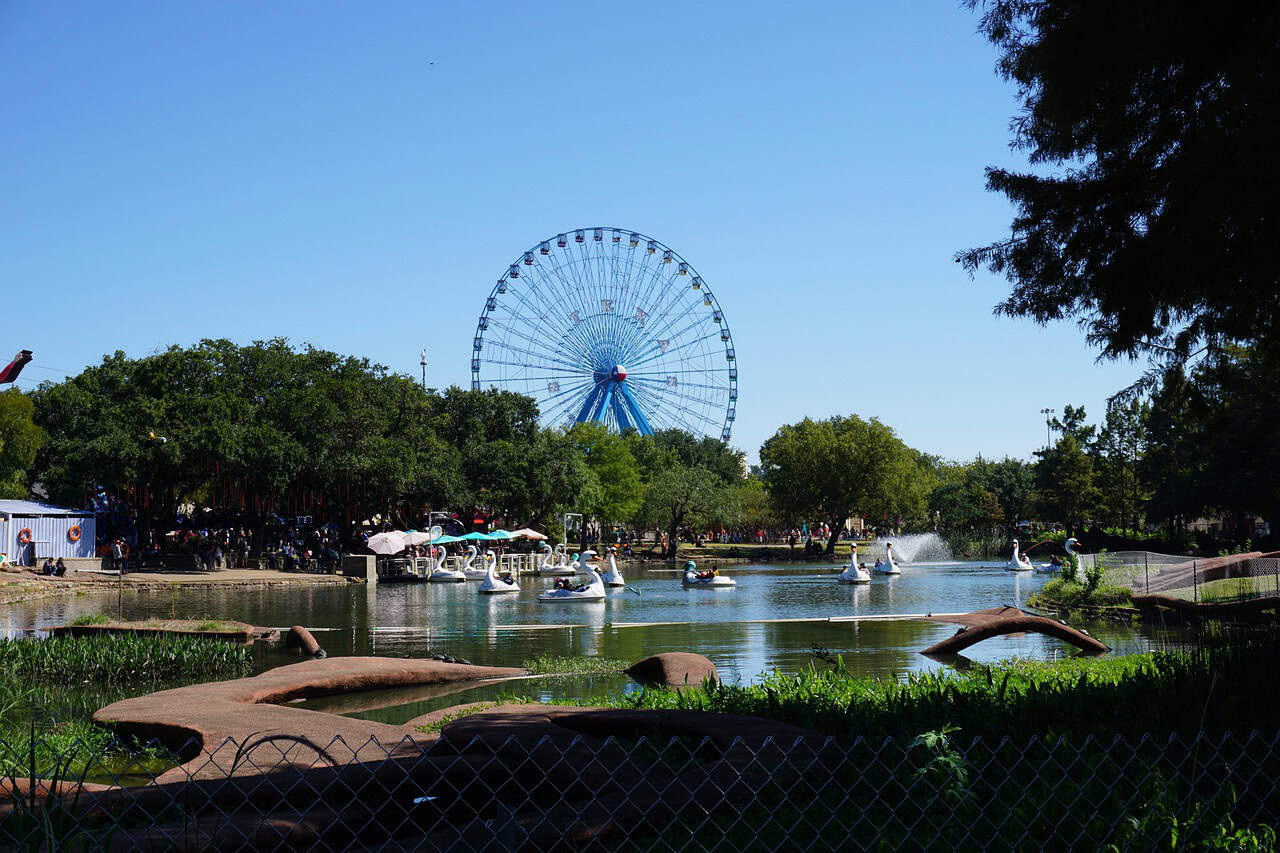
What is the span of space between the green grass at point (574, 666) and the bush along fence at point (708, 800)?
7537 mm

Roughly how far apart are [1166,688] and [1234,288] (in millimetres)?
3134

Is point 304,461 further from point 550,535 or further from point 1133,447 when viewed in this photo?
point 1133,447

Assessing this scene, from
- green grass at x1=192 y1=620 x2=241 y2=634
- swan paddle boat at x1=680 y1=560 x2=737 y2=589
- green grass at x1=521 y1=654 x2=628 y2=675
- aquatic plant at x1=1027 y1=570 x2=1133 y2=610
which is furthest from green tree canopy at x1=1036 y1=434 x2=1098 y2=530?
green grass at x1=192 y1=620 x2=241 y2=634

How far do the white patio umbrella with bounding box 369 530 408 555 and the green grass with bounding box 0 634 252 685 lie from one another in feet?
90.8

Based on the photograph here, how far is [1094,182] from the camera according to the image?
28.8ft

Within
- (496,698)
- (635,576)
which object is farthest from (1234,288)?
(635,576)

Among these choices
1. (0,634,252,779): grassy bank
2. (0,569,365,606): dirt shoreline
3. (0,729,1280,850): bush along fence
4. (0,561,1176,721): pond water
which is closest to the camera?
(0,729,1280,850): bush along fence

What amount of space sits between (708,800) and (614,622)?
17.8 m

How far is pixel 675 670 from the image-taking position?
40.4ft

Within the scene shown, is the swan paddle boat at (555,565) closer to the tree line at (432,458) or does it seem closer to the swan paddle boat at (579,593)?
the tree line at (432,458)

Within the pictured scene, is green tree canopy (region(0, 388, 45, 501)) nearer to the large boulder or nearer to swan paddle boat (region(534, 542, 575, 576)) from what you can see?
swan paddle boat (region(534, 542, 575, 576))

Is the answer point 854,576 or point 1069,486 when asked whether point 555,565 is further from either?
point 1069,486

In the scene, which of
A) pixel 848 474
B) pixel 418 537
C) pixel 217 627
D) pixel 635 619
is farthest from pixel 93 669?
pixel 848 474

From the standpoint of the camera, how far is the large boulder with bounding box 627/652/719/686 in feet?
39.9
